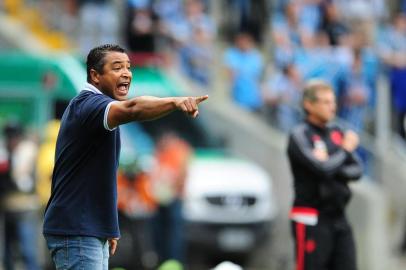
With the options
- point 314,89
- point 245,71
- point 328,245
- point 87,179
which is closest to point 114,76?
point 87,179

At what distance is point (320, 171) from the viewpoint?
28.8 feet

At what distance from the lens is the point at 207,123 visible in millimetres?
18500

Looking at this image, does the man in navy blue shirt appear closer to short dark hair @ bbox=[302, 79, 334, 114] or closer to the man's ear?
the man's ear

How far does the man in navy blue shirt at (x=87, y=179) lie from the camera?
645 centimetres

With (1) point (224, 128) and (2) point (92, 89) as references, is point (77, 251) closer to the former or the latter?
(2) point (92, 89)

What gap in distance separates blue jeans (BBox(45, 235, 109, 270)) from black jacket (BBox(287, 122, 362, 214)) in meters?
2.68

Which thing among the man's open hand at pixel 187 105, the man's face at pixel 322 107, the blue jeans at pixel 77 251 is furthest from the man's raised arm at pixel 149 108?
the man's face at pixel 322 107

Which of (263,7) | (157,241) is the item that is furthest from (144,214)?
(263,7)

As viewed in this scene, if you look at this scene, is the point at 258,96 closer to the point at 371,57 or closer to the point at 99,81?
the point at 371,57

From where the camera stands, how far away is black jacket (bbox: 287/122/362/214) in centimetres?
884

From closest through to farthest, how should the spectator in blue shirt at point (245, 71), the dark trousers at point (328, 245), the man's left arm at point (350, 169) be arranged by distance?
the dark trousers at point (328, 245) → the man's left arm at point (350, 169) → the spectator in blue shirt at point (245, 71)

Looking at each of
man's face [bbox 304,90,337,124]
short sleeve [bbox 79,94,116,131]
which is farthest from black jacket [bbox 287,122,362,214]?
short sleeve [bbox 79,94,116,131]

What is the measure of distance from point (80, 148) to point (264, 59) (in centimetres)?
1235

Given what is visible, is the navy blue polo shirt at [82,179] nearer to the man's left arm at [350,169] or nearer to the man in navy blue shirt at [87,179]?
the man in navy blue shirt at [87,179]
